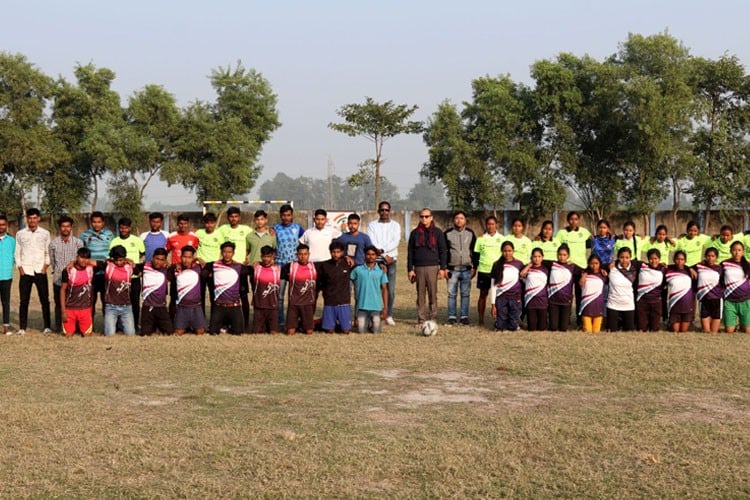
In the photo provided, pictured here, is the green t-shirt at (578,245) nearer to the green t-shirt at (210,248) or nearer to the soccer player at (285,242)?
the soccer player at (285,242)

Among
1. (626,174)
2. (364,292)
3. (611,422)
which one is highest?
(626,174)

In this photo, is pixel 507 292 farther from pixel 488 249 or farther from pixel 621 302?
pixel 621 302

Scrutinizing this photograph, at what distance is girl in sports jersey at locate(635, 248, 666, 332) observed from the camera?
11.5 meters

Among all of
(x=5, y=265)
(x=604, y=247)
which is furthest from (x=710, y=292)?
(x=5, y=265)

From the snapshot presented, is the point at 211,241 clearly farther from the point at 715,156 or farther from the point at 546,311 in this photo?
the point at 715,156

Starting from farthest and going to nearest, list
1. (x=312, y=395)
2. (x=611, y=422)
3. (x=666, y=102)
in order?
(x=666, y=102), (x=312, y=395), (x=611, y=422)

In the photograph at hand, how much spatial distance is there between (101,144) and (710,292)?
3089cm

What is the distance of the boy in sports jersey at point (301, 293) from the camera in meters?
11.3

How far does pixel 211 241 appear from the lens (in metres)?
11.7

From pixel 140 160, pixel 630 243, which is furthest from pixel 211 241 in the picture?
pixel 140 160

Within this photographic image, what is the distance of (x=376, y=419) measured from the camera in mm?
6508

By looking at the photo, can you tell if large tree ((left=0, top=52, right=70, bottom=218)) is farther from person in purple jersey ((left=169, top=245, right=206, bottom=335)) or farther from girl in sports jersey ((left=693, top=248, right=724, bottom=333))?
girl in sports jersey ((left=693, top=248, right=724, bottom=333))

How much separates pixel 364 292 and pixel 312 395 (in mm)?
4055

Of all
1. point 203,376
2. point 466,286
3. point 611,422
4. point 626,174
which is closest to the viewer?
point 611,422
